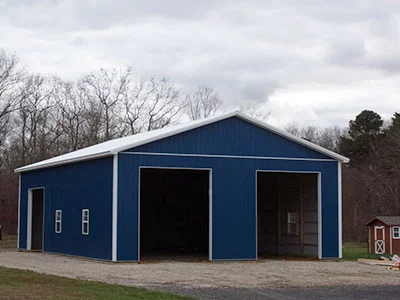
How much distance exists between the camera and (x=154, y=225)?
123 ft


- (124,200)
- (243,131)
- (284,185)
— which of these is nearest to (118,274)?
(124,200)

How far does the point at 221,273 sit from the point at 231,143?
6.87 metres

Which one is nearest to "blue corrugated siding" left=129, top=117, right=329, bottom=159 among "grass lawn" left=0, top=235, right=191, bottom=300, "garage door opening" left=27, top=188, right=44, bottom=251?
"grass lawn" left=0, top=235, right=191, bottom=300

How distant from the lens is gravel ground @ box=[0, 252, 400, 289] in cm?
1911

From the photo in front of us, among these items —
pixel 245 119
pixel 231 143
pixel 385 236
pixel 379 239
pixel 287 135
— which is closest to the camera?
pixel 231 143

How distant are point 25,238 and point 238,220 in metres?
12.6

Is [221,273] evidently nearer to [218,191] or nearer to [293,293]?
[293,293]

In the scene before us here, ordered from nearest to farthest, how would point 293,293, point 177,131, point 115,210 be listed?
point 293,293, point 115,210, point 177,131

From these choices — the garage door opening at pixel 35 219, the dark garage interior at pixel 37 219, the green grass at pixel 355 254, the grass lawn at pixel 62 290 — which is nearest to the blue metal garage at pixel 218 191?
the garage door opening at pixel 35 219

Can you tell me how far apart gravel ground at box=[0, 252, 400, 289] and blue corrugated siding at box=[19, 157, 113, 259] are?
0.95m

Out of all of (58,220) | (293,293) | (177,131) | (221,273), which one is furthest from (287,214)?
(293,293)

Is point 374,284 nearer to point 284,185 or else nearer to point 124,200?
point 124,200

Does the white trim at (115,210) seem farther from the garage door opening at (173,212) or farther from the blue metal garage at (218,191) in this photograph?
the garage door opening at (173,212)

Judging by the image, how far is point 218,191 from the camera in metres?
27.2
